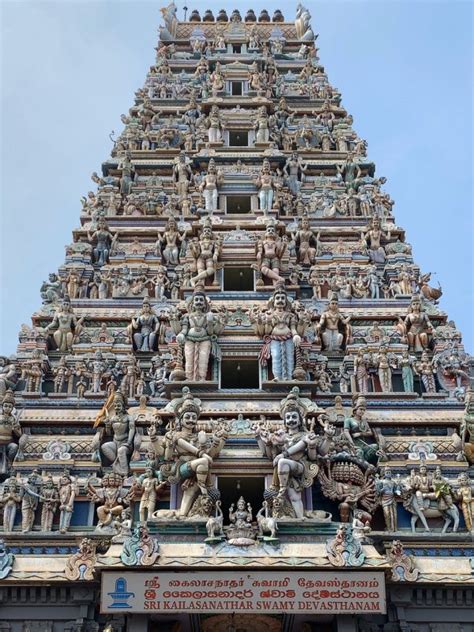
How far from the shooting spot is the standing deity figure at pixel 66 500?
68.6 feet

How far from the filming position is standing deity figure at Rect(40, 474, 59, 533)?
68.6 feet

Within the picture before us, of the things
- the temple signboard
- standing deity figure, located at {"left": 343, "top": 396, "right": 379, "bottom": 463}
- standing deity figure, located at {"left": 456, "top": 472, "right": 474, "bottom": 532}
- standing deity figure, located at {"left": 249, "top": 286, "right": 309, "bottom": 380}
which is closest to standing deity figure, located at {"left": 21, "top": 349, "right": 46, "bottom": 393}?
standing deity figure, located at {"left": 249, "top": 286, "right": 309, "bottom": 380}

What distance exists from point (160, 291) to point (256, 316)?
4100 millimetres

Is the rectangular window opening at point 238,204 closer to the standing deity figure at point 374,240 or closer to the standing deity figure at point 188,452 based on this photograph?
the standing deity figure at point 374,240

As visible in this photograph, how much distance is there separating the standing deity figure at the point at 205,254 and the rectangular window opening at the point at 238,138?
847cm

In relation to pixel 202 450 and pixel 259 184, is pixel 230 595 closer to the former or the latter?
pixel 202 450

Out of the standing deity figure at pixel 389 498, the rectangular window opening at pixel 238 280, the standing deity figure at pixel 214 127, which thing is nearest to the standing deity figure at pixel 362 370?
the standing deity figure at pixel 389 498

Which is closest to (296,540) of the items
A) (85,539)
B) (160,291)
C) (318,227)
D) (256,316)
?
(85,539)

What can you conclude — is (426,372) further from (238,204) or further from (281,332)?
(238,204)

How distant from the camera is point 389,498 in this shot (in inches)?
829

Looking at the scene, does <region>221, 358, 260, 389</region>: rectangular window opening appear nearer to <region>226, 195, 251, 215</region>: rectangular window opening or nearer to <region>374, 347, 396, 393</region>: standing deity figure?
<region>374, 347, 396, 393</region>: standing deity figure

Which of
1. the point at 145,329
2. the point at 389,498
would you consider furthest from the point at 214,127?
the point at 389,498

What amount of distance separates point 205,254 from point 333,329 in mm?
4386

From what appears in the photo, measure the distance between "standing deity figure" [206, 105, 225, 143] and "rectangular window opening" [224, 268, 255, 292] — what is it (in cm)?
760
